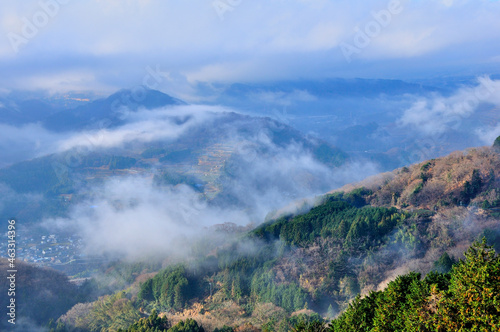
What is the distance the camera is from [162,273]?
44312 mm

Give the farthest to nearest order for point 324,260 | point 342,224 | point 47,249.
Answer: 1. point 47,249
2. point 342,224
3. point 324,260

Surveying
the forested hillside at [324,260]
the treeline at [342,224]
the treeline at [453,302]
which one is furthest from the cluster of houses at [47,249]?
the treeline at [453,302]

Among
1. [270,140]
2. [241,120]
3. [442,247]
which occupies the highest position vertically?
[241,120]

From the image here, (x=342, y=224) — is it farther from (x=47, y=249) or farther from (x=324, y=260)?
(x=47, y=249)

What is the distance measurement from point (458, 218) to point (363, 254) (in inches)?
376

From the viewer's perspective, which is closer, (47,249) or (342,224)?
(342,224)

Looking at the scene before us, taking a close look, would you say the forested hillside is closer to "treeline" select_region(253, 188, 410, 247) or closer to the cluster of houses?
"treeline" select_region(253, 188, 410, 247)

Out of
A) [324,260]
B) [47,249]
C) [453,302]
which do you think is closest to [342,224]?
[324,260]

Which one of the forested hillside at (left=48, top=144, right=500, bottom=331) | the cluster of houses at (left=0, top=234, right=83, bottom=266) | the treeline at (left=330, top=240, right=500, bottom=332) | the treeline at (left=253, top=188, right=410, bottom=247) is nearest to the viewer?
the treeline at (left=330, top=240, right=500, bottom=332)

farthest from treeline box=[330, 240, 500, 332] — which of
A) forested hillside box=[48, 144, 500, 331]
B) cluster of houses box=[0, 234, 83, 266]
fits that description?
cluster of houses box=[0, 234, 83, 266]

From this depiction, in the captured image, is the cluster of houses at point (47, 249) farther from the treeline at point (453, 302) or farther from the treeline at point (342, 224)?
the treeline at point (453, 302)

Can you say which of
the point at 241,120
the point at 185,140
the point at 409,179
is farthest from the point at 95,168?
the point at 409,179

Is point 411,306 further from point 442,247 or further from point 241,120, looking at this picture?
point 241,120

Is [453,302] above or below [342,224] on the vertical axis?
above
